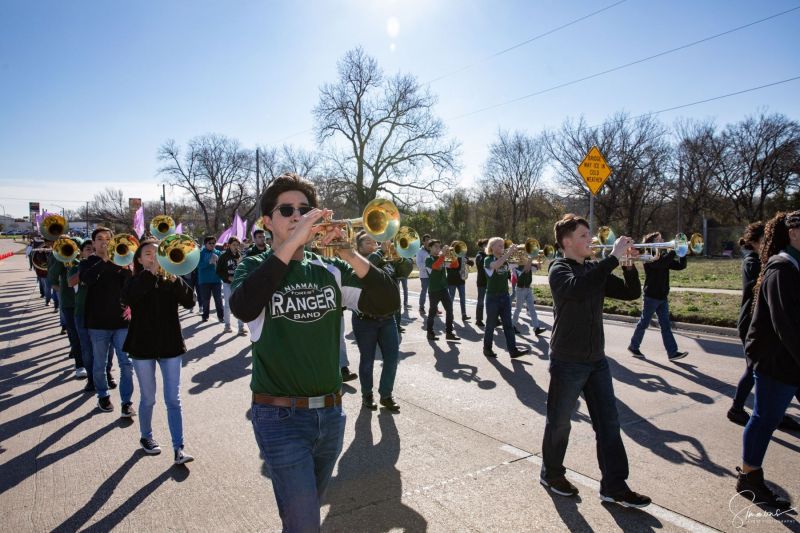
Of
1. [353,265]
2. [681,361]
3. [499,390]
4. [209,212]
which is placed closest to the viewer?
[353,265]

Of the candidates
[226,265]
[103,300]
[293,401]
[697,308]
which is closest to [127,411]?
[103,300]

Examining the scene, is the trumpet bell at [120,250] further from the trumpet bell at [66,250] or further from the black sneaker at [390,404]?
the black sneaker at [390,404]

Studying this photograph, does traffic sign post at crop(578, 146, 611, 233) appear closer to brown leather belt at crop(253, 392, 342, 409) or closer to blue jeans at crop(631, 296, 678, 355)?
blue jeans at crop(631, 296, 678, 355)

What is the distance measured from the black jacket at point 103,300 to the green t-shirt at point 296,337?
13.3 ft

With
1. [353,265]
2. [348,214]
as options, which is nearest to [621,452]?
[353,265]

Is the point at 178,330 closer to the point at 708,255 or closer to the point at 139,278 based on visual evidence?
the point at 139,278

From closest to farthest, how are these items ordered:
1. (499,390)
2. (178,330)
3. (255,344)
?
(255,344), (178,330), (499,390)

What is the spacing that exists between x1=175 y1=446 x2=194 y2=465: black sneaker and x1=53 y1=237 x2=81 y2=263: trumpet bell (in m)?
5.01

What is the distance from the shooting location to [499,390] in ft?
20.2

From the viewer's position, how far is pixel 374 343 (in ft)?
18.8

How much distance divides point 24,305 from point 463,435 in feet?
52.1

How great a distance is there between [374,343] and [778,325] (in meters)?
3.78

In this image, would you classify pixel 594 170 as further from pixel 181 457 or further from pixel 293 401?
pixel 293 401

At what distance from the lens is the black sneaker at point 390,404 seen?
5.50 metres
